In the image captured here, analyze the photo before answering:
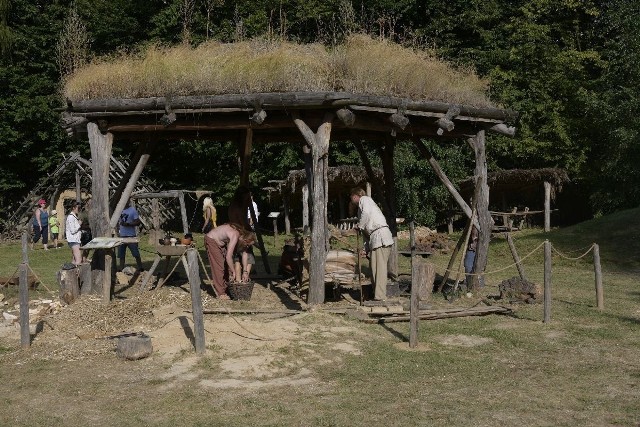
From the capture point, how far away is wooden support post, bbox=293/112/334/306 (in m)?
11.6

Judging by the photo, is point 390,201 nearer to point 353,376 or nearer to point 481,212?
point 481,212

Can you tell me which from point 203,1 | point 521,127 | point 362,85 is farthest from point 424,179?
point 362,85

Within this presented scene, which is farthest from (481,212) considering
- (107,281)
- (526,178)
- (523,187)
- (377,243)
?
(523,187)

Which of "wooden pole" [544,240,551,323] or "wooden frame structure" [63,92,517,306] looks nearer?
"wooden pole" [544,240,551,323]

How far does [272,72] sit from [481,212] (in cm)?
452

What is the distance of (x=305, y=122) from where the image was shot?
39.3 feet

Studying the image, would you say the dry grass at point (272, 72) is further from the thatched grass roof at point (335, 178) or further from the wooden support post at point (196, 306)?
the thatched grass roof at point (335, 178)

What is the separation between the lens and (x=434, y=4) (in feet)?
122

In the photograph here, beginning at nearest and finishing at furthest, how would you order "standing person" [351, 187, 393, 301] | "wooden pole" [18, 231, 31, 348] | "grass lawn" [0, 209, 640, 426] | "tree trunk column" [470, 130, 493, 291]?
"grass lawn" [0, 209, 640, 426] < "wooden pole" [18, 231, 31, 348] < "standing person" [351, 187, 393, 301] < "tree trunk column" [470, 130, 493, 291]

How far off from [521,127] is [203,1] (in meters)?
14.9

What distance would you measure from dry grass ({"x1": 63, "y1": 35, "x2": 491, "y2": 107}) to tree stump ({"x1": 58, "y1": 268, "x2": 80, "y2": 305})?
9.18ft

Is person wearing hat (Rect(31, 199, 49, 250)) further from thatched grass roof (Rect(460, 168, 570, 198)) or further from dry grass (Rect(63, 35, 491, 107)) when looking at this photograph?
thatched grass roof (Rect(460, 168, 570, 198))

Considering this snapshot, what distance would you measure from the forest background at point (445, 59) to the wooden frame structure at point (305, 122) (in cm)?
1788

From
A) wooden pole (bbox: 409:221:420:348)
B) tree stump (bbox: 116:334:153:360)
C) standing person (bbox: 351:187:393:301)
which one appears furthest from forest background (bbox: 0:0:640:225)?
tree stump (bbox: 116:334:153:360)
